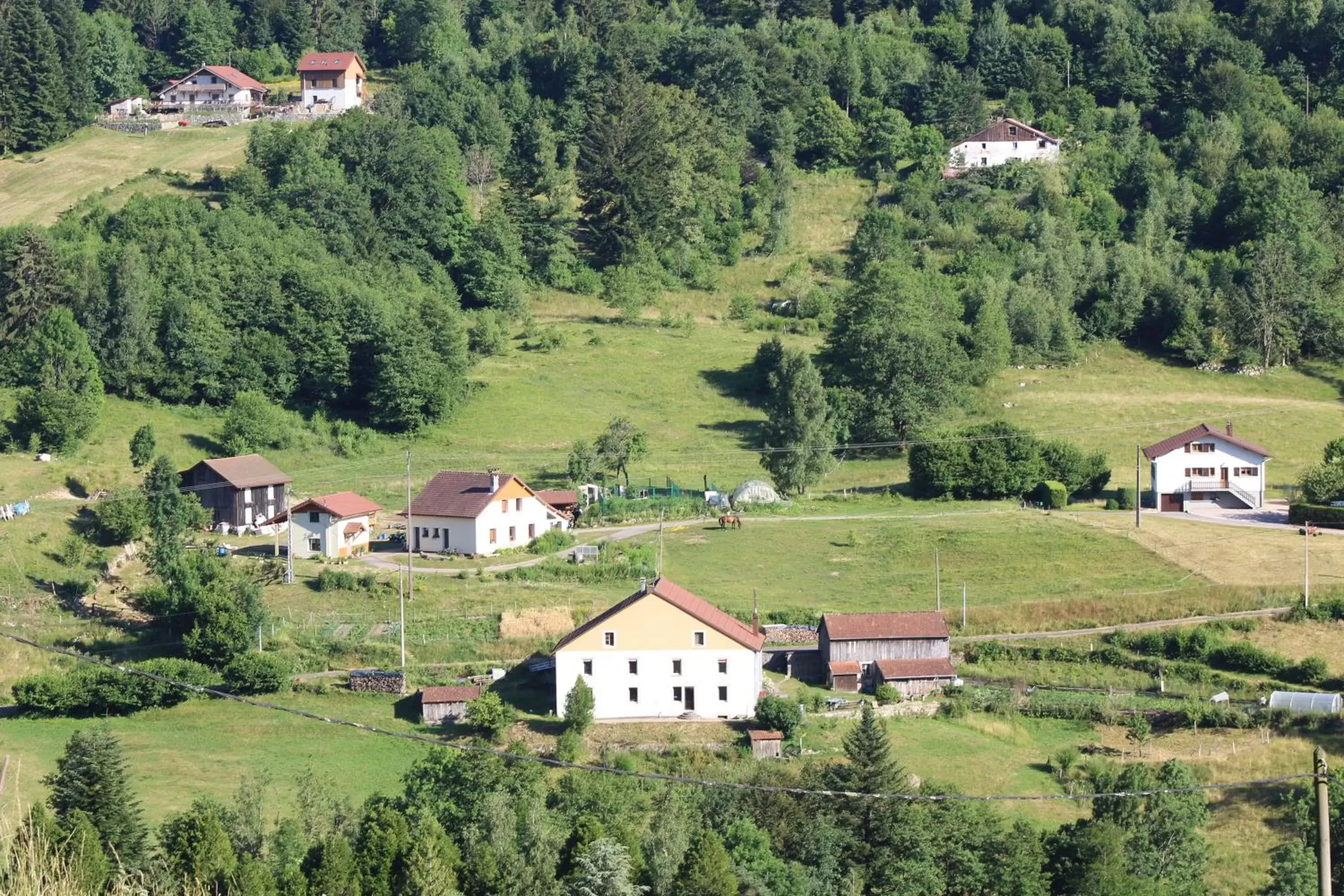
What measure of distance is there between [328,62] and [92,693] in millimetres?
69887

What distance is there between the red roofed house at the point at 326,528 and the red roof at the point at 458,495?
2.08 meters

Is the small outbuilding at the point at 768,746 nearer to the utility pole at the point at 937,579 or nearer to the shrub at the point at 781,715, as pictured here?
the shrub at the point at 781,715

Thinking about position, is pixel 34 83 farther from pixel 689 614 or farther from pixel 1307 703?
pixel 1307 703

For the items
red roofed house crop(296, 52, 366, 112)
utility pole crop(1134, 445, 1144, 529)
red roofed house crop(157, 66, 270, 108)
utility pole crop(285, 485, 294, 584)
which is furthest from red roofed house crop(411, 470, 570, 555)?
red roofed house crop(157, 66, 270, 108)

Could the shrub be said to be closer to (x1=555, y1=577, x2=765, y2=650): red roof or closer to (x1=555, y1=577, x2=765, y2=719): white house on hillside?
(x1=555, y1=577, x2=765, y2=719): white house on hillside

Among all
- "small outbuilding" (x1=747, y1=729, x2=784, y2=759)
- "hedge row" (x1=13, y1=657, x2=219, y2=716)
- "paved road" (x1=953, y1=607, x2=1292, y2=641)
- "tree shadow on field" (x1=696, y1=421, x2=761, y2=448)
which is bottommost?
"small outbuilding" (x1=747, y1=729, x2=784, y2=759)

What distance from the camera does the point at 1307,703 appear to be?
165 feet

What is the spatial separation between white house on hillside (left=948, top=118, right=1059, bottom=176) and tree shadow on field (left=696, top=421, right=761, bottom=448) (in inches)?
1320

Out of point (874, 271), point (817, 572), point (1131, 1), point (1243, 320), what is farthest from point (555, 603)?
point (1131, 1)

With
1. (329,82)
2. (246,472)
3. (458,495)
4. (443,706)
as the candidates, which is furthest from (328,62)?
(443,706)

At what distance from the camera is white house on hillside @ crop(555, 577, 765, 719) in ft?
168

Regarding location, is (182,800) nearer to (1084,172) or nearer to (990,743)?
(990,743)

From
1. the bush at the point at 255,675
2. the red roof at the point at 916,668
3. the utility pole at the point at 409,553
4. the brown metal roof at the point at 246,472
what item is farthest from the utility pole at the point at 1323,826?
the brown metal roof at the point at 246,472

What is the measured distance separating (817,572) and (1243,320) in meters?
39.5
